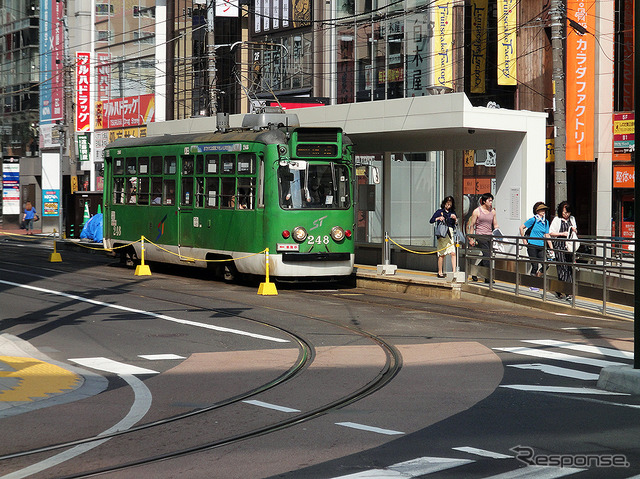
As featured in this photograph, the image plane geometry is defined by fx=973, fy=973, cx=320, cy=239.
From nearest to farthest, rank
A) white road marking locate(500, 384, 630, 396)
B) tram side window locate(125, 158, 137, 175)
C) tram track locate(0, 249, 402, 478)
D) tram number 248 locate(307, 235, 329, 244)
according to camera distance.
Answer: tram track locate(0, 249, 402, 478), white road marking locate(500, 384, 630, 396), tram number 248 locate(307, 235, 329, 244), tram side window locate(125, 158, 137, 175)

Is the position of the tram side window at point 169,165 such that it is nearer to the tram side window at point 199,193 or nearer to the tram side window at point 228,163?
the tram side window at point 199,193

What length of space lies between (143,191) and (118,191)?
1.56m

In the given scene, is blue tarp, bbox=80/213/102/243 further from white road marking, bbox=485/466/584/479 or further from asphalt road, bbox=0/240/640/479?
white road marking, bbox=485/466/584/479

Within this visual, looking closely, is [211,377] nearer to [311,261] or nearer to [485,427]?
[485,427]

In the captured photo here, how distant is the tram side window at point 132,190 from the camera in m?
24.6

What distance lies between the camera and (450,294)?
19.2 m

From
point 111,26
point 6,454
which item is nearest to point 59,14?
point 111,26

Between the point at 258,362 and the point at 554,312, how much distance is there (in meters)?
7.57

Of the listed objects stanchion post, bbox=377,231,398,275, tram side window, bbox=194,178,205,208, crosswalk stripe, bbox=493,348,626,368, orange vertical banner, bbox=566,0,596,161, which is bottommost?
crosswalk stripe, bbox=493,348,626,368

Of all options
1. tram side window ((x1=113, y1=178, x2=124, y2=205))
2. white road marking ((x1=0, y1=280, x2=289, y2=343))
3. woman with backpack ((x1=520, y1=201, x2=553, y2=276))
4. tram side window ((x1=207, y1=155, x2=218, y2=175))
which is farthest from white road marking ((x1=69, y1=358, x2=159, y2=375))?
tram side window ((x1=113, y1=178, x2=124, y2=205))

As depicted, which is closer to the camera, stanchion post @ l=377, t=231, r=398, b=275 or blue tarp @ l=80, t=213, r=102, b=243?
stanchion post @ l=377, t=231, r=398, b=275

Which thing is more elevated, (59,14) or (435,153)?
(59,14)

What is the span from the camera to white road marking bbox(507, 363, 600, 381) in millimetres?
10133

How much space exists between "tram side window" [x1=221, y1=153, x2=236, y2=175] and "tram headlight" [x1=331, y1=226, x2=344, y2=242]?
8.21ft
